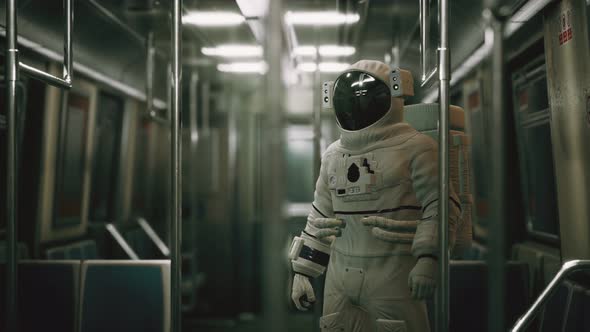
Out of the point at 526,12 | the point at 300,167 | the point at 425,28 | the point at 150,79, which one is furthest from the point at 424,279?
the point at 300,167

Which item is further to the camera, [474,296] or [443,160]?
[474,296]

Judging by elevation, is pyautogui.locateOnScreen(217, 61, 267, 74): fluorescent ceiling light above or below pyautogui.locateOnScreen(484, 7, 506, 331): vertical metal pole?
above

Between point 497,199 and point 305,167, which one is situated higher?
point 305,167

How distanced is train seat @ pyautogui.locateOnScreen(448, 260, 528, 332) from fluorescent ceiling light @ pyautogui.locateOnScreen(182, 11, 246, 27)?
6.97 feet

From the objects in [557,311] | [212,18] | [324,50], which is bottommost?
[557,311]

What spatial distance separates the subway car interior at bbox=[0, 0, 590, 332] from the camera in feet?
4.64

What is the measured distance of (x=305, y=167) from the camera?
4.49m

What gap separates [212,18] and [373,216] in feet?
7.55

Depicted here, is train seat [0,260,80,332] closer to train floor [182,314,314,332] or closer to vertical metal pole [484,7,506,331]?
train floor [182,314,314,332]

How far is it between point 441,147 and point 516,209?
2039 millimetres

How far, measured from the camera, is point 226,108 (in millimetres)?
4801

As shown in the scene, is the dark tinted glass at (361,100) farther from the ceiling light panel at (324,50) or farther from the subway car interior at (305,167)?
the ceiling light panel at (324,50)

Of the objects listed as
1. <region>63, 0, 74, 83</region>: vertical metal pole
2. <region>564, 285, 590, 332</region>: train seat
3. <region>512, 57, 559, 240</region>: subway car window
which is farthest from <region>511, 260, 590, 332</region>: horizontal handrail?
<region>63, 0, 74, 83</region>: vertical metal pole

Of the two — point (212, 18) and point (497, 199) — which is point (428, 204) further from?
point (212, 18)
